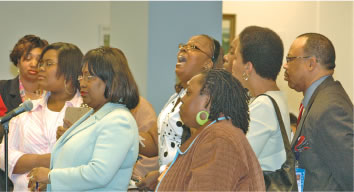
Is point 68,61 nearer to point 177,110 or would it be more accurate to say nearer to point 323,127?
point 177,110

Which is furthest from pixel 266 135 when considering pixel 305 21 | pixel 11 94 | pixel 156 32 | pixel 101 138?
pixel 305 21

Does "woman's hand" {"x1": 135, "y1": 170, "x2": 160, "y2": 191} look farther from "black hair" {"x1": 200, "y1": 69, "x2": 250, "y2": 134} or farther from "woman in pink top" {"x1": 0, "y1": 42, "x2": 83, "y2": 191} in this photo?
"black hair" {"x1": 200, "y1": 69, "x2": 250, "y2": 134}

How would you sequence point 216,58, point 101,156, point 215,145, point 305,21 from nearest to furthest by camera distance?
1. point 215,145
2. point 101,156
3. point 216,58
4. point 305,21

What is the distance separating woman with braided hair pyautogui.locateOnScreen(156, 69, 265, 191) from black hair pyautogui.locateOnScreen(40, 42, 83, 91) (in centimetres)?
130

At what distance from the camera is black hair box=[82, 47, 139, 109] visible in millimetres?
2459

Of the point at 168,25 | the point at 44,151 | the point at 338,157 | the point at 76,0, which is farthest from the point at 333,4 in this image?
the point at 44,151

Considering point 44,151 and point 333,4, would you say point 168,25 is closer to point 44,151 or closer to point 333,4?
point 44,151

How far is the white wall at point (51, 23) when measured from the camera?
5.27 meters

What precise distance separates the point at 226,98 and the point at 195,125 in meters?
0.17

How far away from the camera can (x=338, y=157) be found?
2561 millimetres

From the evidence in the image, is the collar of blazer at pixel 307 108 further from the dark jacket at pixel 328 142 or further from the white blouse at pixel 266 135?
the white blouse at pixel 266 135

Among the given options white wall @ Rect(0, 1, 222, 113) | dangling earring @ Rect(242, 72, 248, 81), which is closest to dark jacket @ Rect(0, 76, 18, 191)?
white wall @ Rect(0, 1, 222, 113)

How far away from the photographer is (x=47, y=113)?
10.4 ft

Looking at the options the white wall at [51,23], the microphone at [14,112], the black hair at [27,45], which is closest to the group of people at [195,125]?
the microphone at [14,112]
